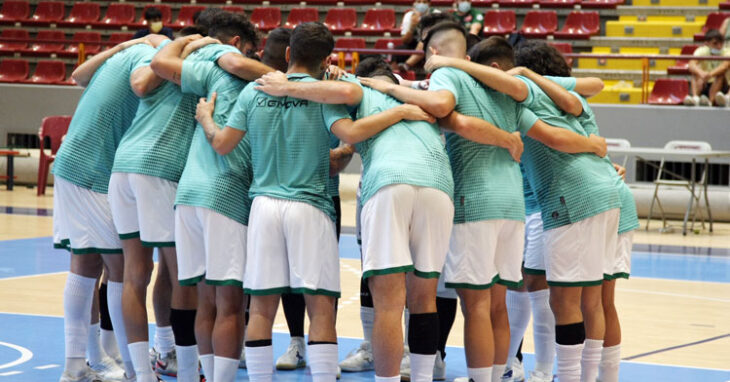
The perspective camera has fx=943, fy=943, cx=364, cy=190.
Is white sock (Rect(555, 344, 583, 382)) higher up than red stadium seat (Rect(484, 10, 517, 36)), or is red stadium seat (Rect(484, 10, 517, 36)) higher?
red stadium seat (Rect(484, 10, 517, 36))

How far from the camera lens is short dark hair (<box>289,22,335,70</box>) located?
4.11 meters

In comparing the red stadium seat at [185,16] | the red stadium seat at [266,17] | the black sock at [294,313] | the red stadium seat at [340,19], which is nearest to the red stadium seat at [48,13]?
the red stadium seat at [185,16]

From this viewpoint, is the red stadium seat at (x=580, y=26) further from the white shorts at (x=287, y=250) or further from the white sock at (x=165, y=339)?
the white shorts at (x=287, y=250)

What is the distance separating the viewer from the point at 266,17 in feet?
65.5

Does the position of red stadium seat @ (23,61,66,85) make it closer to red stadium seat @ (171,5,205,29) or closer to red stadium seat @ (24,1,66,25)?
red stadium seat @ (24,1,66,25)

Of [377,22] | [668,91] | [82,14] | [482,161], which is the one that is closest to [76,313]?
[482,161]

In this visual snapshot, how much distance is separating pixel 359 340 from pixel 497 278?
80.2 inches

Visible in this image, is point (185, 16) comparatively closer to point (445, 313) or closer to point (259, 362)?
point (445, 313)

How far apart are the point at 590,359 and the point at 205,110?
2.26 meters

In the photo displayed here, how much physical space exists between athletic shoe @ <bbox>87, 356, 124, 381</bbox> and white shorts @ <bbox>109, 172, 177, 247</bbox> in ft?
3.02

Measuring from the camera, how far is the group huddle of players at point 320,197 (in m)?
4.11

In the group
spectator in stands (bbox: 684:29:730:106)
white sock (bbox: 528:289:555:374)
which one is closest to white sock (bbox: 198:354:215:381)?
white sock (bbox: 528:289:555:374)

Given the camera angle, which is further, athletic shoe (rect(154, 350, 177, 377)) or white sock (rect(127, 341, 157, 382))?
athletic shoe (rect(154, 350, 177, 377))

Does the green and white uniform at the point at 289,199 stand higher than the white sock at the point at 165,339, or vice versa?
the green and white uniform at the point at 289,199
